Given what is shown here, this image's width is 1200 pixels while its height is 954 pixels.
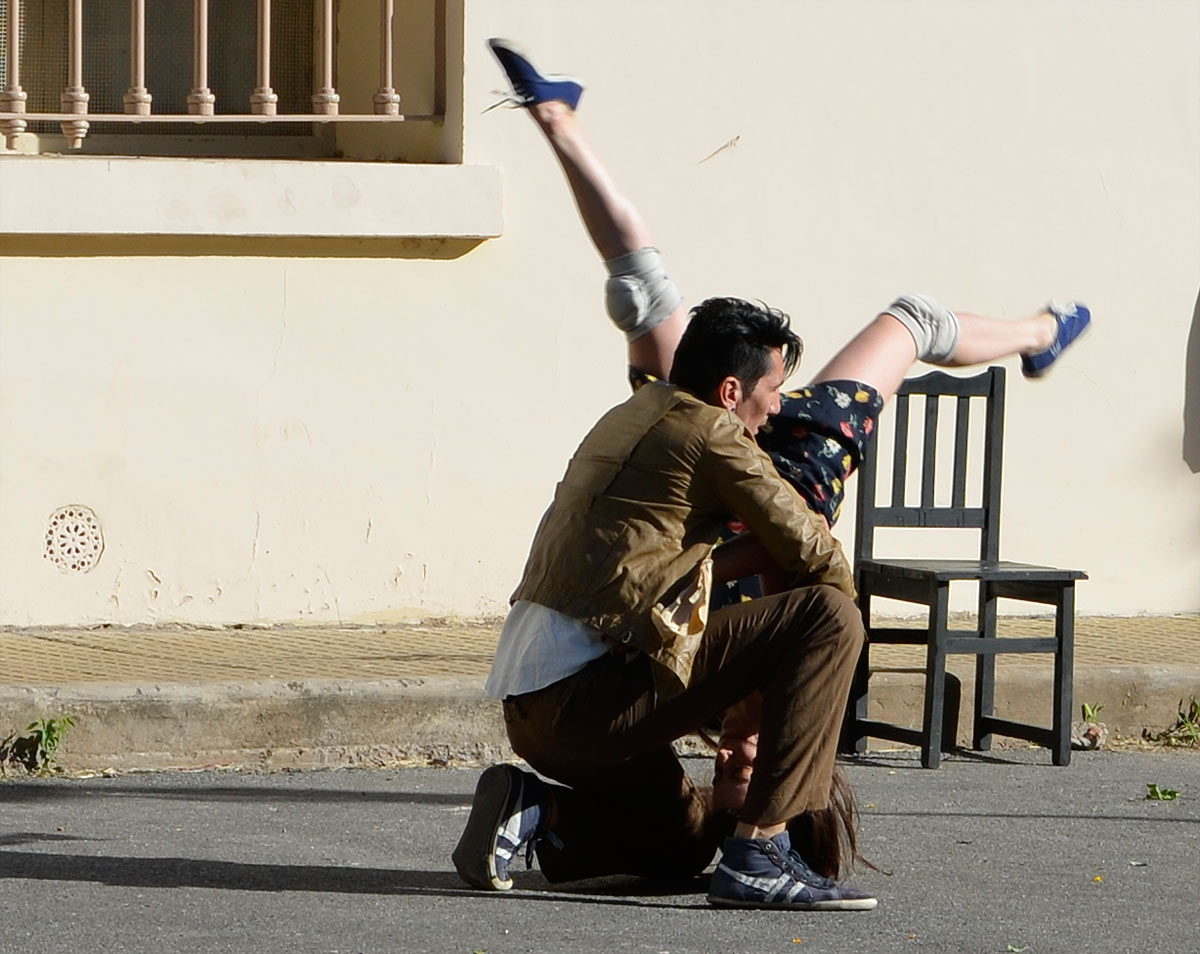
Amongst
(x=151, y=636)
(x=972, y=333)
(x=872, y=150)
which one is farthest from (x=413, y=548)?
(x=972, y=333)

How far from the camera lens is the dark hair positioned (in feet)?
14.6

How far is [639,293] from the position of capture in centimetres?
514

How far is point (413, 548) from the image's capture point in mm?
7570

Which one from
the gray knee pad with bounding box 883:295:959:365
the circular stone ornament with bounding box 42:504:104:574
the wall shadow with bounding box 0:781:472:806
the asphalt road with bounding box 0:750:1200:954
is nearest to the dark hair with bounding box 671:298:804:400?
the gray knee pad with bounding box 883:295:959:365

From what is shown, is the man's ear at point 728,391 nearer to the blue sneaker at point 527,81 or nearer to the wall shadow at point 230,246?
the blue sneaker at point 527,81

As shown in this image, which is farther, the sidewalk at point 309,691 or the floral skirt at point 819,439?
the sidewalk at point 309,691

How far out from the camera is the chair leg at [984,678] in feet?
21.1

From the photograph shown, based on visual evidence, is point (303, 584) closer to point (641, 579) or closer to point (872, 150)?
point (872, 150)

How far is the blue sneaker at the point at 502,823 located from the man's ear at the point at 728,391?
0.86 metres

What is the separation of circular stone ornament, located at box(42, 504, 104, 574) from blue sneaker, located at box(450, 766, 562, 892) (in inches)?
123

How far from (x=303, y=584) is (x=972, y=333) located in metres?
2.97

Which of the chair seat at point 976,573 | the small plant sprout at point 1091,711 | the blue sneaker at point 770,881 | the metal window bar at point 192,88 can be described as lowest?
the small plant sprout at point 1091,711

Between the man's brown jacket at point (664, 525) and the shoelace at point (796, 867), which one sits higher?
the man's brown jacket at point (664, 525)

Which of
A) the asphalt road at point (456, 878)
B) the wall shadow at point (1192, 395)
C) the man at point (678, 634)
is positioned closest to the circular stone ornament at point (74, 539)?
the asphalt road at point (456, 878)
